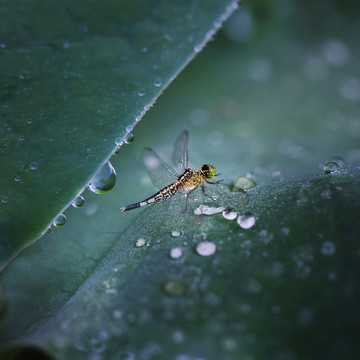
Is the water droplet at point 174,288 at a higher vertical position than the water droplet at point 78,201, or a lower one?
higher

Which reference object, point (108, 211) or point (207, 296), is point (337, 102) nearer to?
point (108, 211)

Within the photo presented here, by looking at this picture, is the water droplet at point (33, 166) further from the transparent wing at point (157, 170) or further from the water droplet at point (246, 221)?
the water droplet at point (246, 221)

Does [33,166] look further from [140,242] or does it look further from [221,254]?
[221,254]

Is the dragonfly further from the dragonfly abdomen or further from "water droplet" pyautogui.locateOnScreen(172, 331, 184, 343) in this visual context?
"water droplet" pyautogui.locateOnScreen(172, 331, 184, 343)

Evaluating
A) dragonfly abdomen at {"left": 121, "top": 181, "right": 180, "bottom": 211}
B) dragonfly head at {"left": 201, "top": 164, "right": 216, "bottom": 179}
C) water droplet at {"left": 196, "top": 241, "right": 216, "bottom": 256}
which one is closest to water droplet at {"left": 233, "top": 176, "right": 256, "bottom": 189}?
dragonfly head at {"left": 201, "top": 164, "right": 216, "bottom": 179}

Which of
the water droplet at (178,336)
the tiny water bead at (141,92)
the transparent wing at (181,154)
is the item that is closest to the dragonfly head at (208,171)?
the transparent wing at (181,154)

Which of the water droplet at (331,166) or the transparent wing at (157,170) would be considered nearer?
the water droplet at (331,166)
